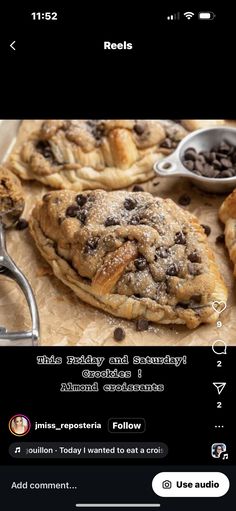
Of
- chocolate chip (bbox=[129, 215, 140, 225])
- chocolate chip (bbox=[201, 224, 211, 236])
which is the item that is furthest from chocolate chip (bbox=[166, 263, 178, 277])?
chocolate chip (bbox=[201, 224, 211, 236])

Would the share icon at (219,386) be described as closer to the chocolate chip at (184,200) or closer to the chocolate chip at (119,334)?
the chocolate chip at (119,334)
